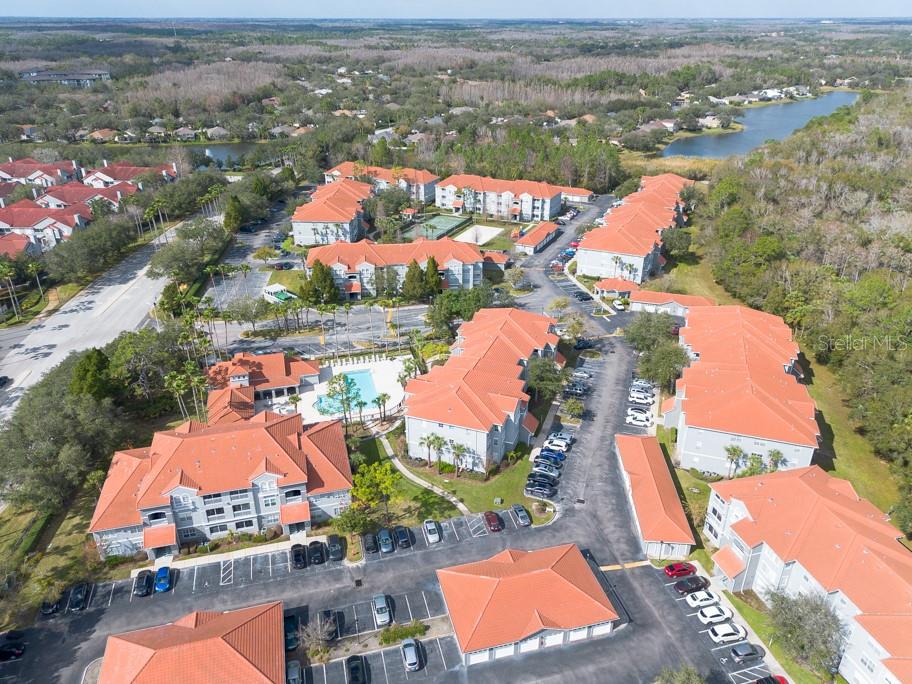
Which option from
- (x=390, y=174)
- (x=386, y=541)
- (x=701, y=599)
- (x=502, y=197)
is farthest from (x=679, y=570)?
(x=390, y=174)

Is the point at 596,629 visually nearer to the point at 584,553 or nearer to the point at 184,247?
the point at 584,553

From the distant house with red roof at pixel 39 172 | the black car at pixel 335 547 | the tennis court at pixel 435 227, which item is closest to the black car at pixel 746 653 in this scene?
the black car at pixel 335 547

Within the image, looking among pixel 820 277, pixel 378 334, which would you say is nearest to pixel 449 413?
pixel 378 334

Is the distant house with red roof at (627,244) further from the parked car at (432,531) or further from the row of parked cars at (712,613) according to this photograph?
the parked car at (432,531)

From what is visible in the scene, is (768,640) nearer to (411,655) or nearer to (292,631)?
(411,655)

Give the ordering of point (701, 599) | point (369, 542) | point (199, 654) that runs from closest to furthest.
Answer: point (199, 654)
point (701, 599)
point (369, 542)

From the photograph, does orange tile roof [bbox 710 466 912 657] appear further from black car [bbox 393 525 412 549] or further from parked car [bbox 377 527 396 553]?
parked car [bbox 377 527 396 553]
